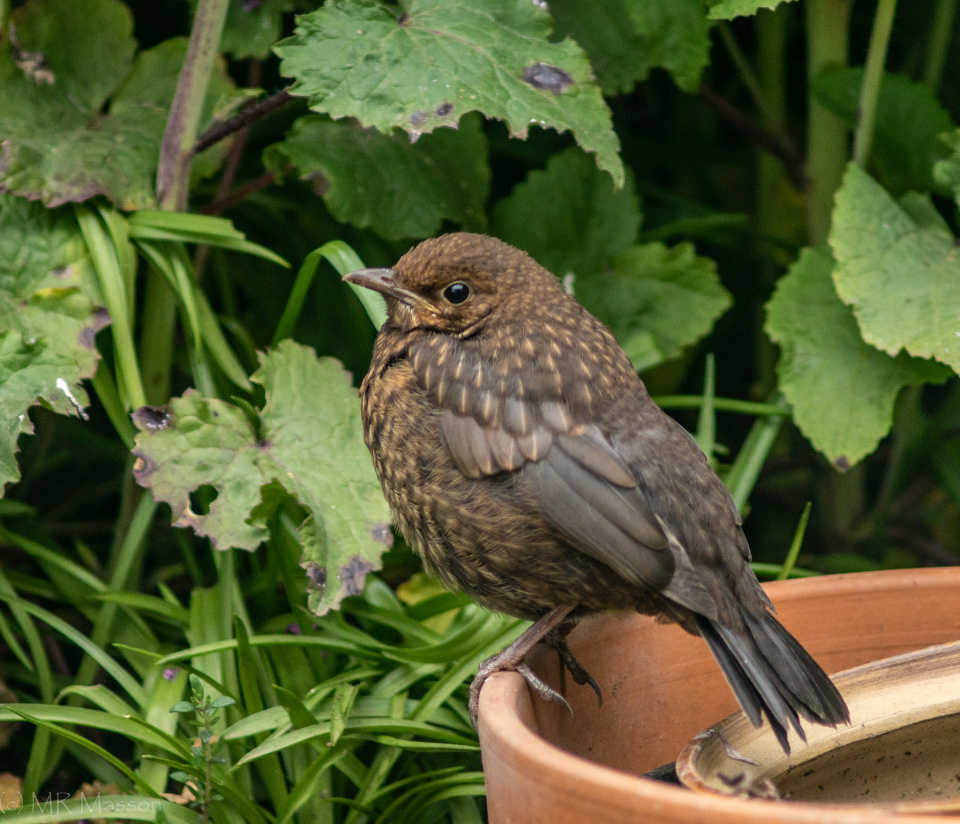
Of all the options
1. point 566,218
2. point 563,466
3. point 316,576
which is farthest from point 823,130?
point 316,576

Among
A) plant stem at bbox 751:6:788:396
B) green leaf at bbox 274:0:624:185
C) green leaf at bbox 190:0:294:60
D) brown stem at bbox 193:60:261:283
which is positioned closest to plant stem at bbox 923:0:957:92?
plant stem at bbox 751:6:788:396

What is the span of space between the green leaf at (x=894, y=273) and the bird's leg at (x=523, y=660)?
1.10 meters

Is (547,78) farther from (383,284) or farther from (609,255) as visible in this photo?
(609,255)

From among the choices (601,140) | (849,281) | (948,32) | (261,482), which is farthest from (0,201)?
(948,32)

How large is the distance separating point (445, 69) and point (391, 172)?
0.54m

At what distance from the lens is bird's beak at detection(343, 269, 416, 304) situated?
2.14 metres

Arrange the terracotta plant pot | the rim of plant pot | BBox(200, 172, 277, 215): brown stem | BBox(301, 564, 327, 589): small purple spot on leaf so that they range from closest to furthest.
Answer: the rim of plant pot < the terracotta plant pot < BBox(301, 564, 327, 589): small purple spot on leaf < BBox(200, 172, 277, 215): brown stem

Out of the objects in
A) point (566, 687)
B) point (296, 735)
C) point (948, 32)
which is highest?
point (948, 32)

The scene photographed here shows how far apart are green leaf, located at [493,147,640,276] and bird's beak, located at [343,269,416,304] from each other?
3.45 feet

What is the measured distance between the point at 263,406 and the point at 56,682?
862 millimetres

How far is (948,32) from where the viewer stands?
3.26 m

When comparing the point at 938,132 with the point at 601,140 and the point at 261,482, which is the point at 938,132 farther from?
the point at 261,482

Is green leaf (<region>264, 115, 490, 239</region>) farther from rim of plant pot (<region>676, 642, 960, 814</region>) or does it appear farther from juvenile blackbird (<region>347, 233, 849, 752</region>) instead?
rim of plant pot (<region>676, 642, 960, 814</region>)

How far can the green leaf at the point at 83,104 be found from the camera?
2.42 metres
